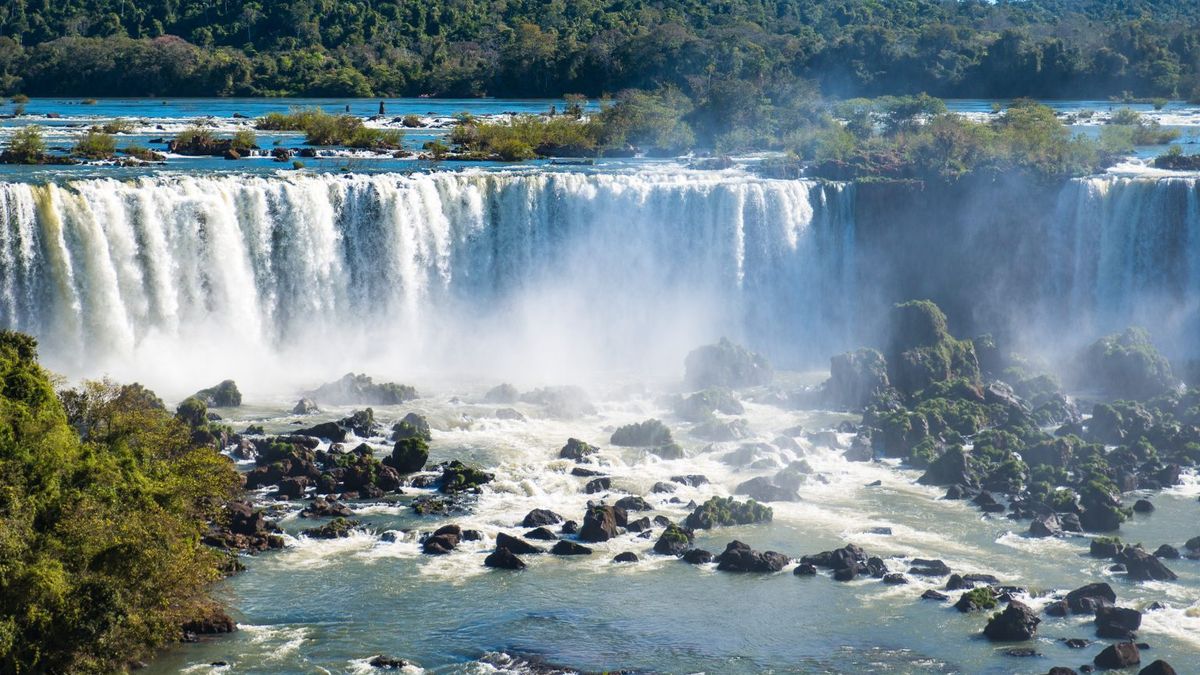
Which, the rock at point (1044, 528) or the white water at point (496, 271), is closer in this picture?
the rock at point (1044, 528)

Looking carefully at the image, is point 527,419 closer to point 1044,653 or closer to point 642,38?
point 1044,653

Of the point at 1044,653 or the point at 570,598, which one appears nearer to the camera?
the point at 1044,653

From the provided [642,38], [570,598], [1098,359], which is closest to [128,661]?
[570,598]

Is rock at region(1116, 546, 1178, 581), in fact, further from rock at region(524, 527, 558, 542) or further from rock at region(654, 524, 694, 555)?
rock at region(524, 527, 558, 542)

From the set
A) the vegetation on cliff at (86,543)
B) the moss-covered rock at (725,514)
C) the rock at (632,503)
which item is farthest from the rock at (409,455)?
the vegetation on cliff at (86,543)

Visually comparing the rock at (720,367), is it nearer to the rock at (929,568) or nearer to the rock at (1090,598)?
the rock at (929,568)

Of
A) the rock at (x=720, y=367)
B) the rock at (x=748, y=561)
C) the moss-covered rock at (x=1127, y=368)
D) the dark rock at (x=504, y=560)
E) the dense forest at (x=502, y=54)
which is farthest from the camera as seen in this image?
the dense forest at (x=502, y=54)
